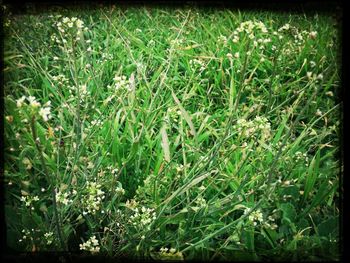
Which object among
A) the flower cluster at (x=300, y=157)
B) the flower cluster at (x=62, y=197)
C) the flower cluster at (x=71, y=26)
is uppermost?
the flower cluster at (x=71, y=26)

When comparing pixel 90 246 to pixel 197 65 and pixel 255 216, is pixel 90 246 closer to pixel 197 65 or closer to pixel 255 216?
pixel 255 216

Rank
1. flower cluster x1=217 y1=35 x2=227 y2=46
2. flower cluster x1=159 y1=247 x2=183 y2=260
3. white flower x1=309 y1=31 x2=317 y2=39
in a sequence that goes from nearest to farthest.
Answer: flower cluster x1=159 y1=247 x2=183 y2=260 → white flower x1=309 y1=31 x2=317 y2=39 → flower cluster x1=217 y1=35 x2=227 y2=46

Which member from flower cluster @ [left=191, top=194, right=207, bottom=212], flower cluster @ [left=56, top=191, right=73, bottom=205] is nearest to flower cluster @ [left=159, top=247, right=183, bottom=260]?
flower cluster @ [left=191, top=194, right=207, bottom=212]

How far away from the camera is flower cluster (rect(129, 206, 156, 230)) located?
1292mm

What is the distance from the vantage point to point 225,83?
1690mm

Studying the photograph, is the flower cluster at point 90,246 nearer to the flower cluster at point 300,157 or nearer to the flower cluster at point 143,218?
the flower cluster at point 143,218

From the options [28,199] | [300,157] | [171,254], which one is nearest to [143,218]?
[171,254]

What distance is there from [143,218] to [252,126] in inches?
14.9

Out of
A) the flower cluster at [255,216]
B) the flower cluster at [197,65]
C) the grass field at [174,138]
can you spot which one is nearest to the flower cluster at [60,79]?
the grass field at [174,138]

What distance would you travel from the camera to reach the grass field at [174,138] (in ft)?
4.35

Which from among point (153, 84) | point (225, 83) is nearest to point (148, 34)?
point (153, 84)

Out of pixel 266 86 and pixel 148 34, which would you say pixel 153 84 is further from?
pixel 266 86

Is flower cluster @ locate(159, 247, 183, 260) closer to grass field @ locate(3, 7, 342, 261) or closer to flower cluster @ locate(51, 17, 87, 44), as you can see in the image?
grass field @ locate(3, 7, 342, 261)

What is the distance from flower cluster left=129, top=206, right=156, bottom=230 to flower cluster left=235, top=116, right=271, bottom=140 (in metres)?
0.33
